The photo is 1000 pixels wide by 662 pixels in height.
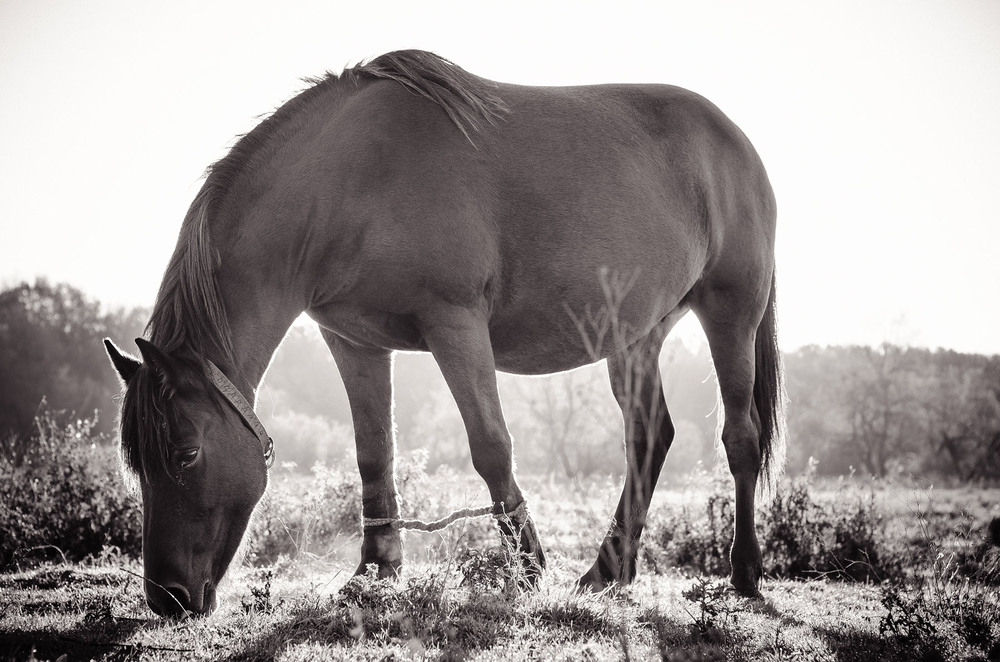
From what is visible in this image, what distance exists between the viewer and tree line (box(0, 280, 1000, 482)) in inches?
1019

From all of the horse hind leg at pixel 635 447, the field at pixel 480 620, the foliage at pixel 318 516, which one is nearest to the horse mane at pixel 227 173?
the field at pixel 480 620

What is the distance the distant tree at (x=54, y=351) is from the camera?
28625 mm

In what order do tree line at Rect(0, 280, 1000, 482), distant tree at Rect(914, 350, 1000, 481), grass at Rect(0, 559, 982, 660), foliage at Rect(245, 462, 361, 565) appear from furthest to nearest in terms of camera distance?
distant tree at Rect(914, 350, 1000, 481) → tree line at Rect(0, 280, 1000, 482) → foliage at Rect(245, 462, 361, 565) → grass at Rect(0, 559, 982, 660)

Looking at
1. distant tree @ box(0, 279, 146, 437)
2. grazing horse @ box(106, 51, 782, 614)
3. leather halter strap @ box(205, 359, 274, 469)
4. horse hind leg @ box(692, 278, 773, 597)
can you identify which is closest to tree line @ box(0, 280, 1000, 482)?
distant tree @ box(0, 279, 146, 437)

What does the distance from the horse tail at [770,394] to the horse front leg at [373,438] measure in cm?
272

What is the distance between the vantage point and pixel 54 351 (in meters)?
31.4

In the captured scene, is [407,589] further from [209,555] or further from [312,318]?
[312,318]

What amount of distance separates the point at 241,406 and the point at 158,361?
1.34ft

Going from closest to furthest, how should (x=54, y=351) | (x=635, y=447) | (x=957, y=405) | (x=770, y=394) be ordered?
(x=635, y=447) → (x=770, y=394) → (x=54, y=351) → (x=957, y=405)

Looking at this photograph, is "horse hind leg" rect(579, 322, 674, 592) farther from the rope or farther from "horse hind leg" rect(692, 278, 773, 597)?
the rope

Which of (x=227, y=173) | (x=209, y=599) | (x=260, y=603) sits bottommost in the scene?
(x=260, y=603)

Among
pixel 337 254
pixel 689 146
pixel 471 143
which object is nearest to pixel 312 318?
pixel 337 254

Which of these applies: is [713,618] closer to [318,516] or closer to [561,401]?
[318,516]

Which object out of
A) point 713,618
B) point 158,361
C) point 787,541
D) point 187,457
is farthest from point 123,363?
point 787,541
